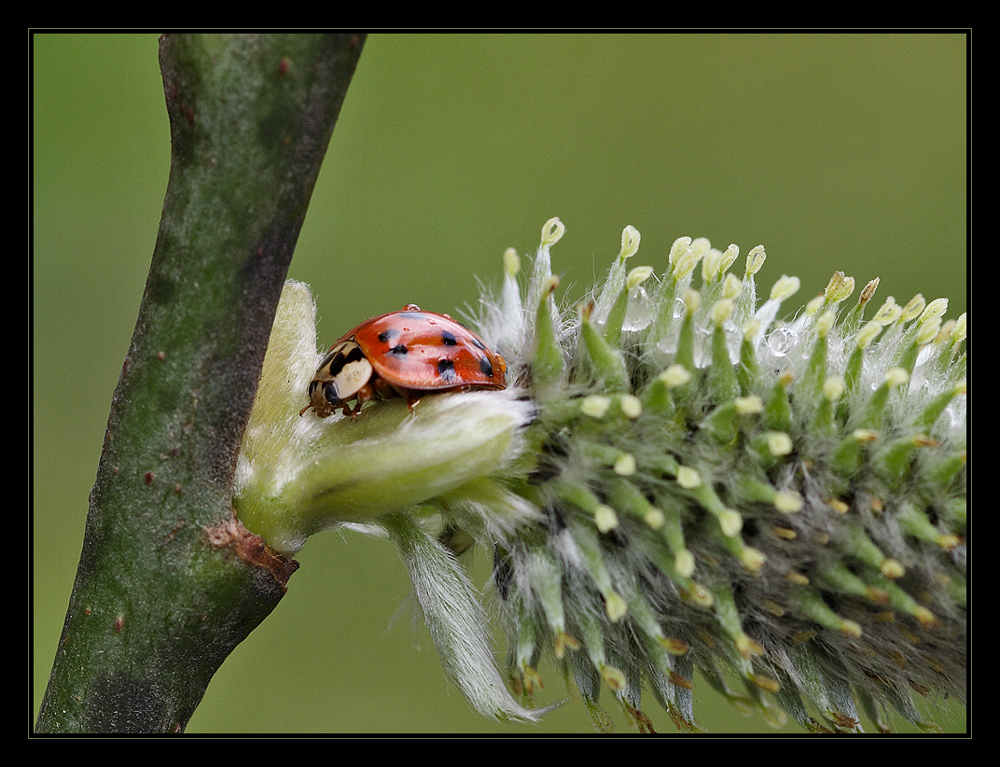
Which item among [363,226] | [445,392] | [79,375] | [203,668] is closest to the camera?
[203,668]

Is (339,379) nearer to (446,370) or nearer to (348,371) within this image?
(348,371)

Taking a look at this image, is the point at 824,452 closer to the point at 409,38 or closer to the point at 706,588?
the point at 706,588

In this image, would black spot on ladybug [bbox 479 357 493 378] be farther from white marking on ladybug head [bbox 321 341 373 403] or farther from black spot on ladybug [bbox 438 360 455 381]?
white marking on ladybug head [bbox 321 341 373 403]

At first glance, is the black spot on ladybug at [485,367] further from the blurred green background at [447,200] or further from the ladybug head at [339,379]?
the blurred green background at [447,200]

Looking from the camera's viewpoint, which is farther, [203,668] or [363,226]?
[363,226]

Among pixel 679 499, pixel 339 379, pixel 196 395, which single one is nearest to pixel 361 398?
pixel 339 379

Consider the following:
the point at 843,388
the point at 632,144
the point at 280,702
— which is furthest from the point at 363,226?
the point at 843,388

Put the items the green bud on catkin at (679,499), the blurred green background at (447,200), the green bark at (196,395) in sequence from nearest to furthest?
the green bark at (196,395), the green bud on catkin at (679,499), the blurred green background at (447,200)

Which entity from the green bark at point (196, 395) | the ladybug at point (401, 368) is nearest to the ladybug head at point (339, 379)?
the ladybug at point (401, 368)
